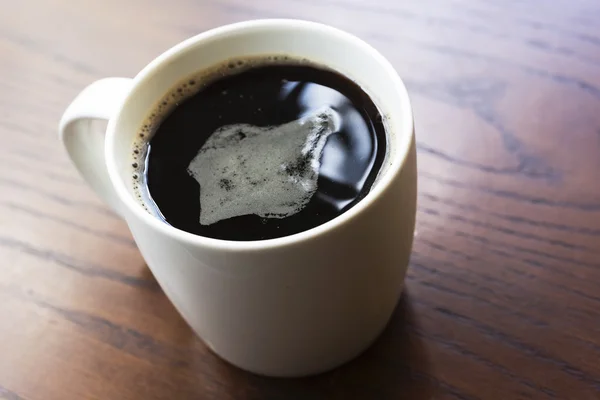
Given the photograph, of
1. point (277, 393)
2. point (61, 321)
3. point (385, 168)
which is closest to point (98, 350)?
point (61, 321)

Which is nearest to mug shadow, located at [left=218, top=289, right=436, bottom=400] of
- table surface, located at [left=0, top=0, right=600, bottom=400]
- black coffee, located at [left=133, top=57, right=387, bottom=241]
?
table surface, located at [left=0, top=0, right=600, bottom=400]

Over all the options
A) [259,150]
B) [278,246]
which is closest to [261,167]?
[259,150]

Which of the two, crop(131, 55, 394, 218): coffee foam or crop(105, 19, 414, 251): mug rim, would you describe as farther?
crop(131, 55, 394, 218): coffee foam

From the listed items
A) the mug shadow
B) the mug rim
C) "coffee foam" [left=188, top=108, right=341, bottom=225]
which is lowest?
the mug shadow

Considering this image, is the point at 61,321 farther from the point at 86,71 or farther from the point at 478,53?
the point at 478,53

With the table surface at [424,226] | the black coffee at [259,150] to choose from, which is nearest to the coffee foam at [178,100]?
the black coffee at [259,150]

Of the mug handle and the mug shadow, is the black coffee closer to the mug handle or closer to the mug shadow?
the mug handle

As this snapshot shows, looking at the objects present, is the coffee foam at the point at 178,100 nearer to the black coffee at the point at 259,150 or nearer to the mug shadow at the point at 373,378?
the black coffee at the point at 259,150

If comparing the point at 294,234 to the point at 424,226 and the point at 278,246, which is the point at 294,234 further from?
the point at 424,226
